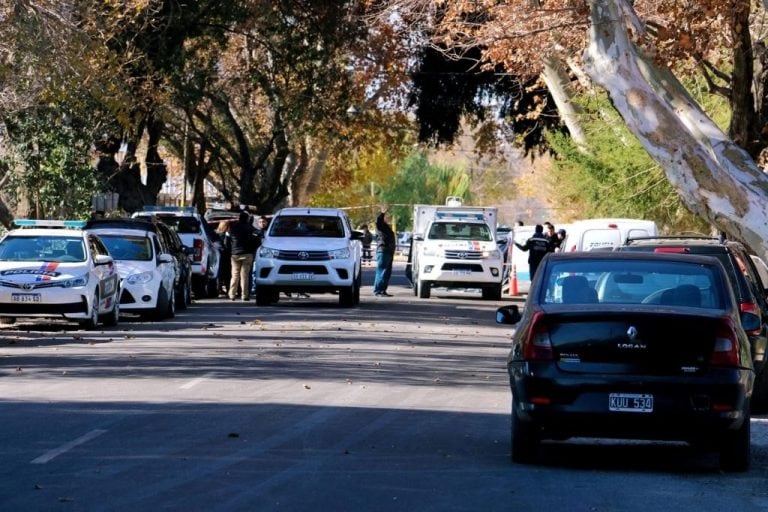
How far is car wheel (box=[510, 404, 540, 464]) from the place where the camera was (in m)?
10.6

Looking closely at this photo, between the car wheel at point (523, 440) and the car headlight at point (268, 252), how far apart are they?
2062cm

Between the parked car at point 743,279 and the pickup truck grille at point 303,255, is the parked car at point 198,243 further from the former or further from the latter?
the parked car at point 743,279

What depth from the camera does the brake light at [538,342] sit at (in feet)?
34.4

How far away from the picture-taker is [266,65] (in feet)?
151

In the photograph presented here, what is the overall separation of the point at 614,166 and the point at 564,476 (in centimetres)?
2789

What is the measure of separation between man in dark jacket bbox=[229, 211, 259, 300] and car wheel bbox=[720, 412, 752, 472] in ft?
76.8

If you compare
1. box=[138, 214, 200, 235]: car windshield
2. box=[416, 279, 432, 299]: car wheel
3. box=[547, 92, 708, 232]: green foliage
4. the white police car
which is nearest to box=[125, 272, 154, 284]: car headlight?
the white police car

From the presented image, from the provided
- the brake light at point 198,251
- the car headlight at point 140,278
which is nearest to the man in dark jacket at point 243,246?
the brake light at point 198,251

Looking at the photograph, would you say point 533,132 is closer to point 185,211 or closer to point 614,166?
point 614,166

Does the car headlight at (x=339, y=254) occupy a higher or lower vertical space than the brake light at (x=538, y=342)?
lower

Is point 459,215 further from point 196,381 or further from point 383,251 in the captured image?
point 196,381

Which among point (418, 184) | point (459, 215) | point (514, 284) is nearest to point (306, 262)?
point (514, 284)

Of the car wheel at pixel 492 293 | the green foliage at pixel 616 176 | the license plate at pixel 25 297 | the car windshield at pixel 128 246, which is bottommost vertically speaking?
the car wheel at pixel 492 293

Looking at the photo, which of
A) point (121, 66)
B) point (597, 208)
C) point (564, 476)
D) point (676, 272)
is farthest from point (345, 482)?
point (597, 208)
